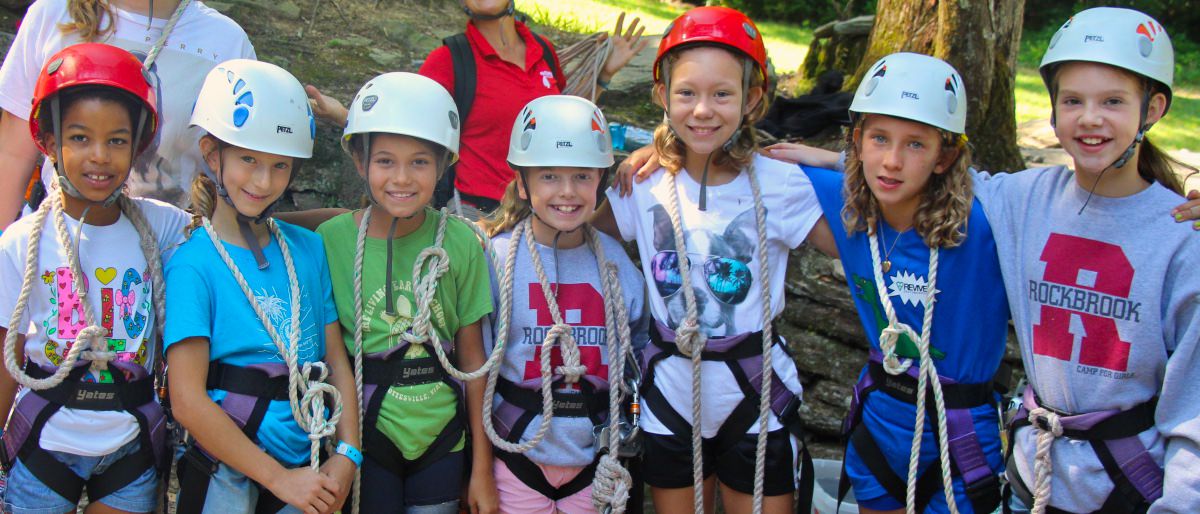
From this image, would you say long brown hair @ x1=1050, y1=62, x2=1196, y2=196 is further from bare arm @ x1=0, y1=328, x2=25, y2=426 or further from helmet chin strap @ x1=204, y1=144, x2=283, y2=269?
bare arm @ x1=0, y1=328, x2=25, y2=426

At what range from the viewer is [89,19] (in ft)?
10.1

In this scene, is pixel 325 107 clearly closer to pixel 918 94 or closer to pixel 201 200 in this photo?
pixel 201 200

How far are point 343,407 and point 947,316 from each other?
6.60 ft

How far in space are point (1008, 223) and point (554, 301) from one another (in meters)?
1.53

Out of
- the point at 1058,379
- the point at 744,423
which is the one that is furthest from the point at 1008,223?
the point at 744,423

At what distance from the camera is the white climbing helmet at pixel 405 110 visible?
311cm

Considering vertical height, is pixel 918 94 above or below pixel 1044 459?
above

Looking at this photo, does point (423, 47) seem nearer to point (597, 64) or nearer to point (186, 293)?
point (597, 64)

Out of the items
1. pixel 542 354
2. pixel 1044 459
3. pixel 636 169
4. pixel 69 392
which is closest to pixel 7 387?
pixel 69 392

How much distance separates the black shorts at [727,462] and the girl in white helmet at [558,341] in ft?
0.47

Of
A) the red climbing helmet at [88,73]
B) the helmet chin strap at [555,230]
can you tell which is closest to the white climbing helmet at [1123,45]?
the helmet chin strap at [555,230]

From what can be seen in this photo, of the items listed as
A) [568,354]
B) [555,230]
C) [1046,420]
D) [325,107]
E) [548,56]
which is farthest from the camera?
[548,56]

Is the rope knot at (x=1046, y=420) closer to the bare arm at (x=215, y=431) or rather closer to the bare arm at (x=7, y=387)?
the bare arm at (x=215, y=431)

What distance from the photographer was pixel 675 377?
3301mm
